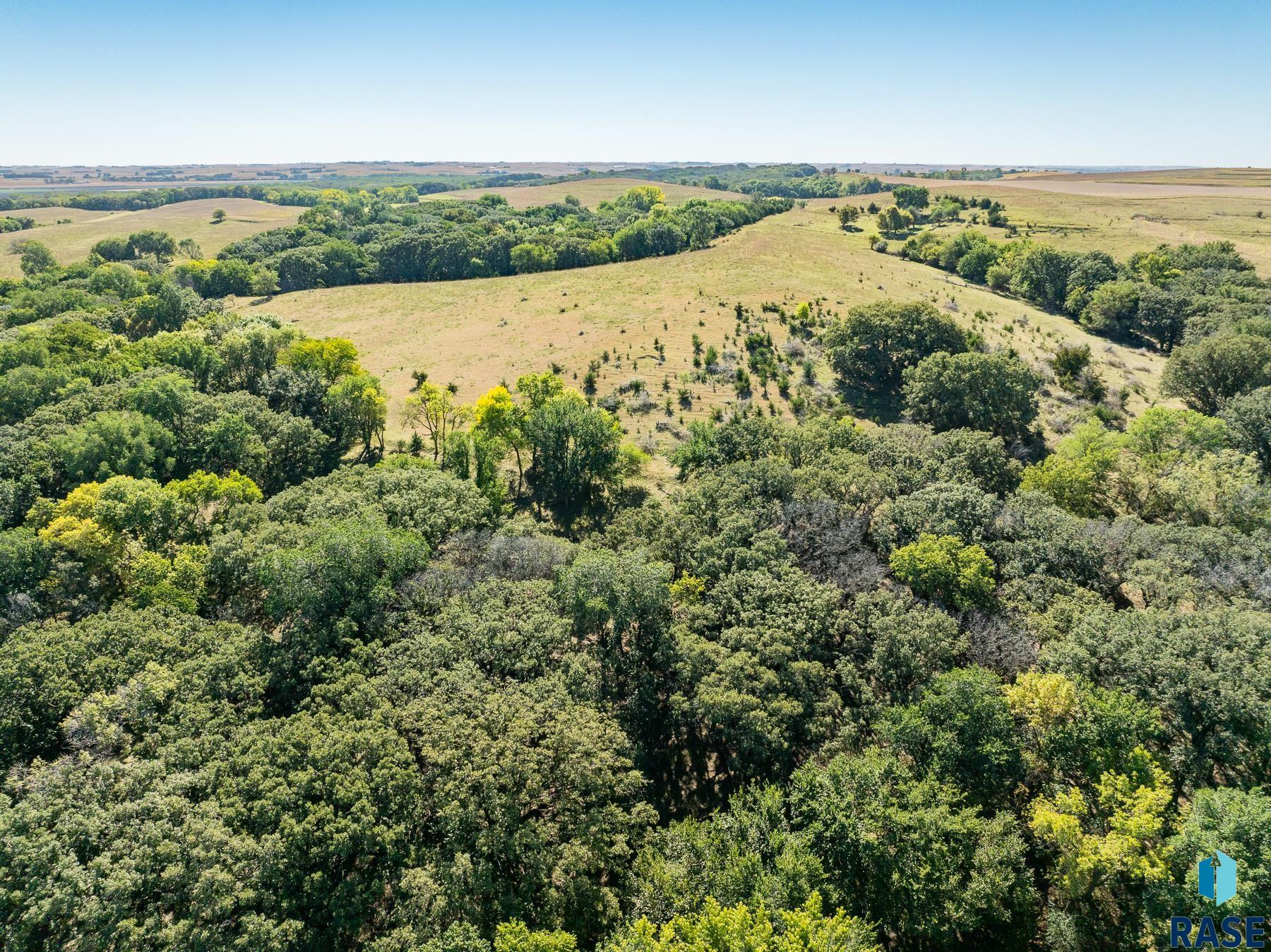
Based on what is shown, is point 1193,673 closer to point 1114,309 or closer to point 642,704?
point 642,704

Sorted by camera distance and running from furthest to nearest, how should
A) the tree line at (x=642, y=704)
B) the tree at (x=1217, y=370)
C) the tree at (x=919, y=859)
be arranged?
the tree at (x=1217, y=370)
the tree at (x=919, y=859)
the tree line at (x=642, y=704)

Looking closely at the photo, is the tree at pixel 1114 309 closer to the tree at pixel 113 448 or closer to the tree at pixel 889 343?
the tree at pixel 889 343

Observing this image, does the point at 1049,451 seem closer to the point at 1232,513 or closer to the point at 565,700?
the point at 1232,513

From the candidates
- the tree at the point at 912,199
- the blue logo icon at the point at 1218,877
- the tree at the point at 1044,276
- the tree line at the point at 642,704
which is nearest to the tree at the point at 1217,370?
the tree line at the point at 642,704

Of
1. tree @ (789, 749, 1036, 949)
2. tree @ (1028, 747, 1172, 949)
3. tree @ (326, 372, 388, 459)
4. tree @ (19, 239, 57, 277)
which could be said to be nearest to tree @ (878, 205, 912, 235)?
tree @ (326, 372, 388, 459)

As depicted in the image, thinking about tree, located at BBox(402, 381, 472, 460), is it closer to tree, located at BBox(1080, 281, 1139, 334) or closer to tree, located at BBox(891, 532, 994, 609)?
tree, located at BBox(891, 532, 994, 609)
